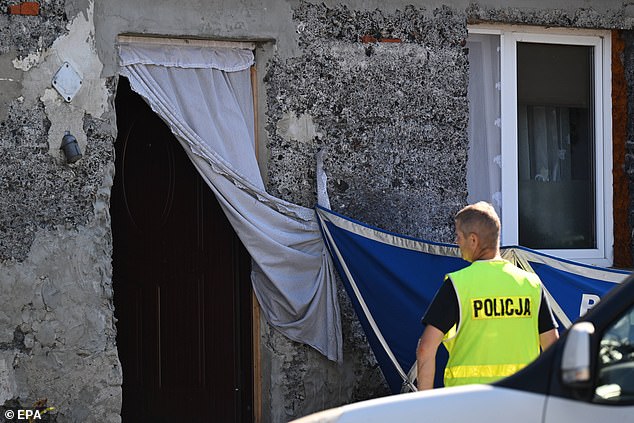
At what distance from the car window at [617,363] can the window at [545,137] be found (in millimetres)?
3928

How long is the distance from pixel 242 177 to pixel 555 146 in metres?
2.52

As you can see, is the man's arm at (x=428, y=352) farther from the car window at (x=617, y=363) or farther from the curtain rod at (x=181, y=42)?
the curtain rod at (x=181, y=42)

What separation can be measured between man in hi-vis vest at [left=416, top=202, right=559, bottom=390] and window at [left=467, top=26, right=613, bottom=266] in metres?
2.92

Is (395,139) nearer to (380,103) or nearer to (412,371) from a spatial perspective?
(380,103)

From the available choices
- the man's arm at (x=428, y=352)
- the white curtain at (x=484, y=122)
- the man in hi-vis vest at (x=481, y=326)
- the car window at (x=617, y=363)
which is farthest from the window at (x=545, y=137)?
the car window at (x=617, y=363)

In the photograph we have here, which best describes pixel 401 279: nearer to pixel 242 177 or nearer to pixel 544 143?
pixel 242 177

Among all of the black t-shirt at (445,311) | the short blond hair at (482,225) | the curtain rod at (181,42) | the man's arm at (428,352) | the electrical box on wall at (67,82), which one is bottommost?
the man's arm at (428,352)

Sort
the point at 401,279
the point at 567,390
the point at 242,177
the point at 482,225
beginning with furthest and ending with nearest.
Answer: the point at 242,177 → the point at 401,279 → the point at 482,225 → the point at 567,390

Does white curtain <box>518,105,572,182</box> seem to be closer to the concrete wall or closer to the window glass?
the window glass

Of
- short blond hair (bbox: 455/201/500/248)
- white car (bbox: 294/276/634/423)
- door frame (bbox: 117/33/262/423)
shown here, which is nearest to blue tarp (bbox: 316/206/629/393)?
door frame (bbox: 117/33/262/423)

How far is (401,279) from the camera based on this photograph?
19.5 ft

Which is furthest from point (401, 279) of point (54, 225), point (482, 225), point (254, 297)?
Answer: point (54, 225)

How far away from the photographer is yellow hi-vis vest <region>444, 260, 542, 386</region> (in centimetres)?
441

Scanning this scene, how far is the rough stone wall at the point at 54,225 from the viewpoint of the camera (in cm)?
592
